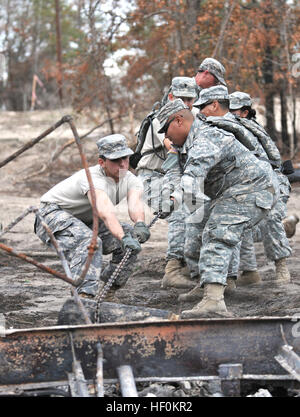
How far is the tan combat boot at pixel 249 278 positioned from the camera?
23.1 feet

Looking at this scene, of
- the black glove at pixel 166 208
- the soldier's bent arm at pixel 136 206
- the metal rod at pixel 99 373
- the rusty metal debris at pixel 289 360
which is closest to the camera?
the metal rod at pixel 99 373

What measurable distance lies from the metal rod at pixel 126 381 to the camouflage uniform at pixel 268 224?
302cm

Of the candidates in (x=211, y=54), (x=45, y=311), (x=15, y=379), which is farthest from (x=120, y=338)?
(x=211, y=54)

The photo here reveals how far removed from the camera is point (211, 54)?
13.8m

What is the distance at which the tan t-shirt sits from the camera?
581cm

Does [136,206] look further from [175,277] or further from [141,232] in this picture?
[175,277]

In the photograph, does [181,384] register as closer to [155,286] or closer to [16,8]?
[155,286]

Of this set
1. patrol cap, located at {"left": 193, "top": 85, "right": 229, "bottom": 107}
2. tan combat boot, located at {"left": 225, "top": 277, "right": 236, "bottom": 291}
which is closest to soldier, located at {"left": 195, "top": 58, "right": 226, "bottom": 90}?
patrol cap, located at {"left": 193, "top": 85, "right": 229, "bottom": 107}

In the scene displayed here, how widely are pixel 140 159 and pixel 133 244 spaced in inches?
89.5

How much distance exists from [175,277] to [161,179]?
3.10 feet

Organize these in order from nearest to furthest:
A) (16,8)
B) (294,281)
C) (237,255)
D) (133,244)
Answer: (133,244) < (237,255) < (294,281) < (16,8)

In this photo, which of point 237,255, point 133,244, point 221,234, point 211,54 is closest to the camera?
point 133,244

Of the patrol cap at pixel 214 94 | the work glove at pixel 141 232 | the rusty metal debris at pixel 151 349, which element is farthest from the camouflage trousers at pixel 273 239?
the rusty metal debris at pixel 151 349

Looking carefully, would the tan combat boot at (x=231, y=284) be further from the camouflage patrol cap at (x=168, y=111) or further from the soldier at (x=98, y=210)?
the camouflage patrol cap at (x=168, y=111)
